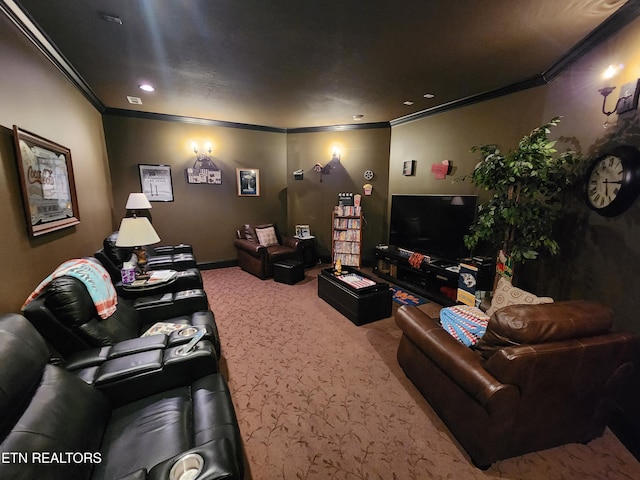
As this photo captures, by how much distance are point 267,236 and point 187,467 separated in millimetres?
4323

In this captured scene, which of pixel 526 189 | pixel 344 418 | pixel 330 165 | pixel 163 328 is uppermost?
pixel 330 165

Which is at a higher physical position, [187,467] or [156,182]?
[156,182]

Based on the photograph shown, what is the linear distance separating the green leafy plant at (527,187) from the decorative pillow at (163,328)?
2.87 metres

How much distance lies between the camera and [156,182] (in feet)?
15.5

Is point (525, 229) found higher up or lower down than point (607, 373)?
higher up

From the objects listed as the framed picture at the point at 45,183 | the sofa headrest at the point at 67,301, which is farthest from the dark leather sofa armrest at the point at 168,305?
the framed picture at the point at 45,183

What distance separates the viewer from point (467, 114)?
3660 millimetres

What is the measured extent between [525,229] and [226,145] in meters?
4.78

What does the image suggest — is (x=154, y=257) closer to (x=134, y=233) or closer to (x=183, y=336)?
(x=134, y=233)

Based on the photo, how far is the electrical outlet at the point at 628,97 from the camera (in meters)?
1.83

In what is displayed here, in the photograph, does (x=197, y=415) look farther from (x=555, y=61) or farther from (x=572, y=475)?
(x=555, y=61)

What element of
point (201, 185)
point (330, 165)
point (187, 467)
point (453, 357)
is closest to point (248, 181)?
point (201, 185)

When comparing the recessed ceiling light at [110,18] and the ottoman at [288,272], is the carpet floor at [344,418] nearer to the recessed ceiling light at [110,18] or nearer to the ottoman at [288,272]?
the ottoman at [288,272]

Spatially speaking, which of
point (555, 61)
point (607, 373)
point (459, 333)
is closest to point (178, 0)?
point (459, 333)
